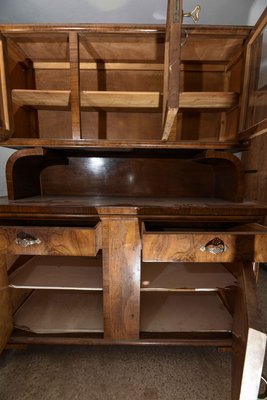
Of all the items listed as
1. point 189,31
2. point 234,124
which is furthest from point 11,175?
point 234,124

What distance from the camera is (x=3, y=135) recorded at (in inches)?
30.9

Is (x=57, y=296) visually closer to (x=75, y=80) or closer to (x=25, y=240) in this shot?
(x=25, y=240)

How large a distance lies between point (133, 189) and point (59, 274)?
58 centimetres

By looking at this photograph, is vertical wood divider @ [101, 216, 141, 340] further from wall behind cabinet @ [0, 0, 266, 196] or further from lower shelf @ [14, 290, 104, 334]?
wall behind cabinet @ [0, 0, 266, 196]

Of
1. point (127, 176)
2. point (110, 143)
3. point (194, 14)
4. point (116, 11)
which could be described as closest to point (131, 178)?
point (127, 176)

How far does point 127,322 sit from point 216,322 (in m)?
0.40

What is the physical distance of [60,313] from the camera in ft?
2.88

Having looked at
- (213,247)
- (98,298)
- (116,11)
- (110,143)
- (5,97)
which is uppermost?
(116,11)

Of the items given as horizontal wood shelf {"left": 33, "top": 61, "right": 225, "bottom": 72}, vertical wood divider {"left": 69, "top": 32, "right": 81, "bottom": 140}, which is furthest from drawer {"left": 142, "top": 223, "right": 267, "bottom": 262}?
horizontal wood shelf {"left": 33, "top": 61, "right": 225, "bottom": 72}

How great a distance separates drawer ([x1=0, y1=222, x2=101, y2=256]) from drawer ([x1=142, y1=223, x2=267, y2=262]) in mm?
197

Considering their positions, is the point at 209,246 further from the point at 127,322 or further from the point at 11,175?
the point at 11,175

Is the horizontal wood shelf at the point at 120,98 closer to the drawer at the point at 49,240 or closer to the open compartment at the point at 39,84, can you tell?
the open compartment at the point at 39,84

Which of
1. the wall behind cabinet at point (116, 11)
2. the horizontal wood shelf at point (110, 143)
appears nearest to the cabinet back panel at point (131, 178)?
the horizontal wood shelf at point (110, 143)

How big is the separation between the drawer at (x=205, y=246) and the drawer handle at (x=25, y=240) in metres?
0.38
